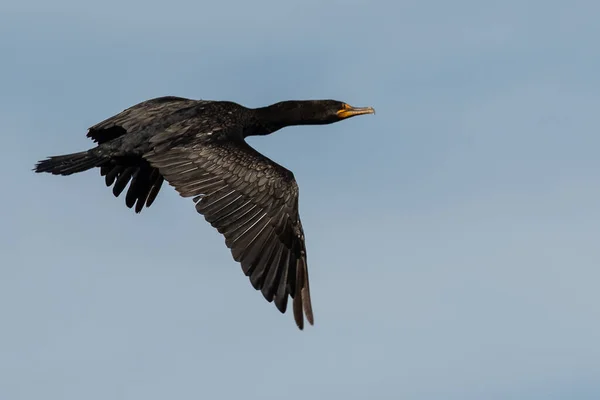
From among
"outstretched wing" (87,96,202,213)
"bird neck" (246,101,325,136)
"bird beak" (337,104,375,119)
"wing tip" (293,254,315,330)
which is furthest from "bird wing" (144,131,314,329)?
"bird beak" (337,104,375,119)

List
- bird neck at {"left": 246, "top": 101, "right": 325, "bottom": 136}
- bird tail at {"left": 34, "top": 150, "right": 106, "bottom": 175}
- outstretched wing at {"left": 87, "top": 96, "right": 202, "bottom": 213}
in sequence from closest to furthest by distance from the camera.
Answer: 1. bird tail at {"left": 34, "top": 150, "right": 106, "bottom": 175}
2. outstretched wing at {"left": 87, "top": 96, "right": 202, "bottom": 213}
3. bird neck at {"left": 246, "top": 101, "right": 325, "bottom": 136}

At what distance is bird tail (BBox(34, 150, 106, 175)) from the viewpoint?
23.2m

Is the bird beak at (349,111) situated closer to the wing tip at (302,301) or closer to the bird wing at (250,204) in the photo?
the bird wing at (250,204)

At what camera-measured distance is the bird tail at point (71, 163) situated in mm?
23156

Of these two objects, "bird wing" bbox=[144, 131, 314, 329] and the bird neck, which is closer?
"bird wing" bbox=[144, 131, 314, 329]

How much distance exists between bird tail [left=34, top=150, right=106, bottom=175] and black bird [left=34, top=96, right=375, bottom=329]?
2 cm

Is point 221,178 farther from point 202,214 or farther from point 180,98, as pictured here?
point 180,98

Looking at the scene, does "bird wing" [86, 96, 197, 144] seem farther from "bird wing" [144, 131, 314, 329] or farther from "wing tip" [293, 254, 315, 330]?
"wing tip" [293, 254, 315, 330]

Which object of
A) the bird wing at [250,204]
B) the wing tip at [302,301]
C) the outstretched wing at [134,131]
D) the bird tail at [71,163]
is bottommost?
the wing tip at [302,301]

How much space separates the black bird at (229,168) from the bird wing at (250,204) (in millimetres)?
14

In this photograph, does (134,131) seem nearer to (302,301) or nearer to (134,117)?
(134,117)

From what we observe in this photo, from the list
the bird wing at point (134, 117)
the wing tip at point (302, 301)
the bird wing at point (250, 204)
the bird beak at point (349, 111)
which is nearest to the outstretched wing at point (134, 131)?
the bird wing at point (134, 117)

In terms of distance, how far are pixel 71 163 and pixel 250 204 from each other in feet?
9.81

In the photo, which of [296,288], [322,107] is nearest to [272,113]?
[322,107]
